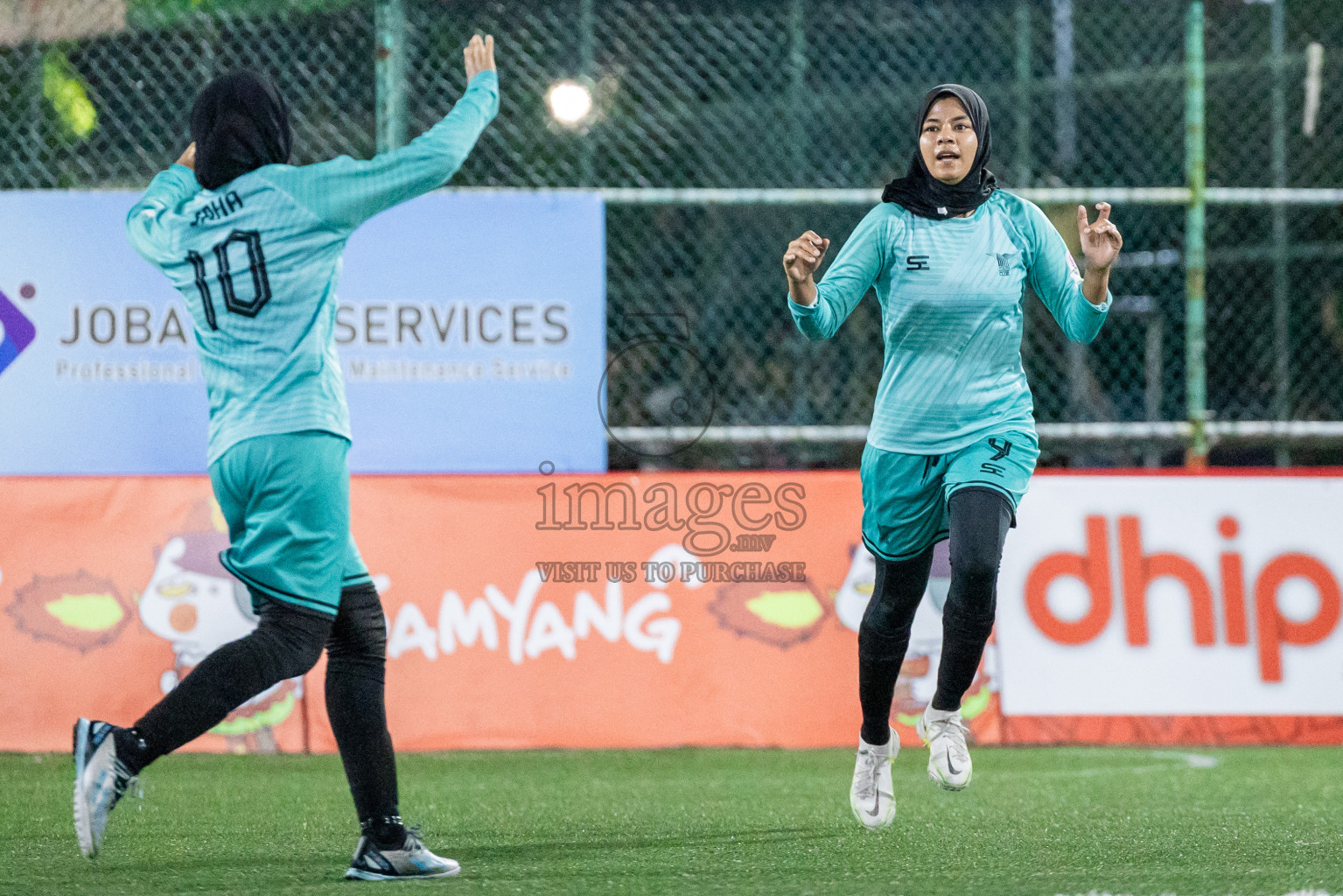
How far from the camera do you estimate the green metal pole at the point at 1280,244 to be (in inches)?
395

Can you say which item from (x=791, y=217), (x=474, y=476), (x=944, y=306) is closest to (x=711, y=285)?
(x=791, y=217)

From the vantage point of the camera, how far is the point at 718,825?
15.4 ft

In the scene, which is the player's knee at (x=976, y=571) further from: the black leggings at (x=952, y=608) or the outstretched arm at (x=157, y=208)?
the outstretched arm at (x=157, y=208)

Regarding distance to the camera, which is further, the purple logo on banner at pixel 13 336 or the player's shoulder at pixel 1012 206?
the purple logo on banner at pixel 13 336

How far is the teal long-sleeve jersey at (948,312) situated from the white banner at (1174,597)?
104 inches

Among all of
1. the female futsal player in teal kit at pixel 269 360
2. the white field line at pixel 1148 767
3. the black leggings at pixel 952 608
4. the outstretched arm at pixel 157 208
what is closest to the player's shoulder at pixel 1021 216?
the black leggings at pixel 952 608

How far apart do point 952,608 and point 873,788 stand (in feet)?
1.92

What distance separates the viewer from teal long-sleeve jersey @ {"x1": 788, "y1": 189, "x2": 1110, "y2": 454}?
4.34m

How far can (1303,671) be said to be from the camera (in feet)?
22.6

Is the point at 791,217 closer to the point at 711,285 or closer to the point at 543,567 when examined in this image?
the point at 711,285

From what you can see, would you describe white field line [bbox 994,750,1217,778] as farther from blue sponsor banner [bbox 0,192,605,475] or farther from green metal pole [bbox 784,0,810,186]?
green metal pole [bbox 784,0,810,186]

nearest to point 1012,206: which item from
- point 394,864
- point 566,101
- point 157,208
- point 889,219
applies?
point 889,219

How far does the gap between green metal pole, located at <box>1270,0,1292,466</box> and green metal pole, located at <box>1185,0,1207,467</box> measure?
1988 millimetres

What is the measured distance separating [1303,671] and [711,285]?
→ 4193mm
